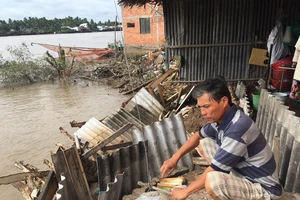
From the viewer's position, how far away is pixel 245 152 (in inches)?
81.3

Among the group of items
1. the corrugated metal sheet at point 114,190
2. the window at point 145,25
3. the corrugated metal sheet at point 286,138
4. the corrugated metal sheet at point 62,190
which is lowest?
the corrugated metal sheet at point 114,190

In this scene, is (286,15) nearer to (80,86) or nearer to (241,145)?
(241,145)

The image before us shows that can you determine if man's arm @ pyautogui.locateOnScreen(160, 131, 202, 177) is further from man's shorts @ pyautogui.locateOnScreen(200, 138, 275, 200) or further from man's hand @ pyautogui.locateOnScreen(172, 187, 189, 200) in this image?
man's shorts @ pyautogui.locateOnScreen(200, 138, 275, 200)

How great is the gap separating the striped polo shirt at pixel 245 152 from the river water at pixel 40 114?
5.44 metres

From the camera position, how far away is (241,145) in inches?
78.8

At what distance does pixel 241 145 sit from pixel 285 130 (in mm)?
1678

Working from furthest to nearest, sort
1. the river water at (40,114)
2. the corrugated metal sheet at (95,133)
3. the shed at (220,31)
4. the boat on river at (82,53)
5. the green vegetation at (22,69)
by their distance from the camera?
the boat on river at (82,53)
the green vegetation at (22,69)
the river water at (40,114)
the shed at (220,31)
the corrugated metal sheet at (95,133)

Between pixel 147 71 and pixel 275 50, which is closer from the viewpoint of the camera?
pixel 275 50

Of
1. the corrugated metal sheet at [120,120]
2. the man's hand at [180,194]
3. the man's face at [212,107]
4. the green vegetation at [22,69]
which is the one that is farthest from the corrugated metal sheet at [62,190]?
the green vegetation at [22,69]

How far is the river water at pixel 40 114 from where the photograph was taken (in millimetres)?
7559

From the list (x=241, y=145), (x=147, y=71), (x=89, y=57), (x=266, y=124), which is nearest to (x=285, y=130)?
(x=266, y=124)

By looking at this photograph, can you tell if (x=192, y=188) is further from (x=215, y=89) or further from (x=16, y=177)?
(x=16, y=177)

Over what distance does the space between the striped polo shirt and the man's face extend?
57 millimetres

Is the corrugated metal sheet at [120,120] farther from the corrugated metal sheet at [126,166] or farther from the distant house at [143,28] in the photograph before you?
the distant house at [143,28]
